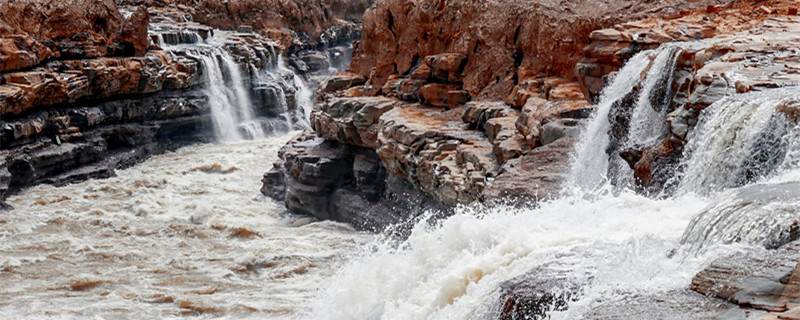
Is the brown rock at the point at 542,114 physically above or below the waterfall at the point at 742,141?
below

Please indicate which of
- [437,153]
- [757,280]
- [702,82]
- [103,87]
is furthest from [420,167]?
[103,87]

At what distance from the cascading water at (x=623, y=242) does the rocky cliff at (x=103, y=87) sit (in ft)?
45.3

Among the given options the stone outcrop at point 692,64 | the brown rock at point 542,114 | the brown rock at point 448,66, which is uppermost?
the stone outcrop at point 692,64

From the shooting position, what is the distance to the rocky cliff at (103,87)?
69.8ft

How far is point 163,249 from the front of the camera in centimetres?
1656

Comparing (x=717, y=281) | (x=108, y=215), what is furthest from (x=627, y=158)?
(x=108, y=215)

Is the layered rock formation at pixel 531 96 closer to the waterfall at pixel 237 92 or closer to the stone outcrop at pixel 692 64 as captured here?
the stone outcrop at pixel 692 64

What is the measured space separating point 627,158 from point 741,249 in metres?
4.74

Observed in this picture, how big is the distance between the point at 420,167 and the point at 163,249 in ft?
18.2

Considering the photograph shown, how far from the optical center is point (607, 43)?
47.0 feet

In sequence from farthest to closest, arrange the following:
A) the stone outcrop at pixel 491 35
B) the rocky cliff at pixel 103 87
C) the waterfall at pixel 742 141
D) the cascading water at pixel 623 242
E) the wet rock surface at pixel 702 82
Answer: the rocky cliff at pixel 103 87 < the stone outcrop at pixel 491 35 < the wet rock surface at pixel 702 82 < the waterfall at pixel 742 141 < the cascading water at pixel 623 242

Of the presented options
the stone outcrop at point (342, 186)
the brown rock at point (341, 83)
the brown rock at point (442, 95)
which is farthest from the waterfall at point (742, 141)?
the brown rock at point (341, 83)

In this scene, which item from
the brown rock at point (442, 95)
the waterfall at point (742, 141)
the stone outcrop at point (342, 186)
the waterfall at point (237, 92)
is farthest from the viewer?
the waterfall at point (237, 92)

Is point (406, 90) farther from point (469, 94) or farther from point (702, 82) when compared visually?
point (702, 82)
